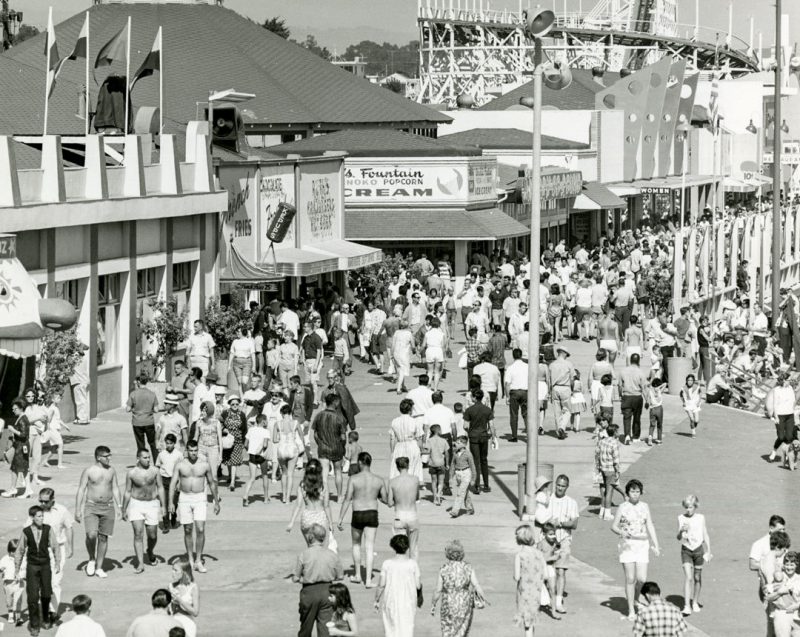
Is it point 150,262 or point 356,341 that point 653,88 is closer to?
point 356,341

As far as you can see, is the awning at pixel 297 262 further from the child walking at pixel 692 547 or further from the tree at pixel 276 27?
the tree at pixel 276 27

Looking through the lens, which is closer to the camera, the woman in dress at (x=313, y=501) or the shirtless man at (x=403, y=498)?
the woman in dress at (x=313, y=501)

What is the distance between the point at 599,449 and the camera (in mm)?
20156

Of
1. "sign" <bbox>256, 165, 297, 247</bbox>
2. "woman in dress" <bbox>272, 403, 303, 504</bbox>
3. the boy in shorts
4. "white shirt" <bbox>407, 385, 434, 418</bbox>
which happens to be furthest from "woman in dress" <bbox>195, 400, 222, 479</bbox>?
"sign" <bbox>256, 165, 297, 247</bbox>

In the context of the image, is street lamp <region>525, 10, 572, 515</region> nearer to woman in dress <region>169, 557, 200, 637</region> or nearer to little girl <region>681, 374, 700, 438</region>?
little girl <region>681, 374, 700, 438</region>

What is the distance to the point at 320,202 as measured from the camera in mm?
38062

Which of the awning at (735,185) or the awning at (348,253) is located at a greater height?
the awning at (735,185)

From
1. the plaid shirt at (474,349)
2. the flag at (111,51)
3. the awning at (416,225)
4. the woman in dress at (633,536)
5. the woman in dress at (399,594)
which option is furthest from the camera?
the awning at (416,225)

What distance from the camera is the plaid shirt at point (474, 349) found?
2748cm

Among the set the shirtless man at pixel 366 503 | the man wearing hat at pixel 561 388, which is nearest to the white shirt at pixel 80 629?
the shirtless man at pixel 366 503

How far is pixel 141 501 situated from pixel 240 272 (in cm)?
1623

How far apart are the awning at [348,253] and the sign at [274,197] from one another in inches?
45.0

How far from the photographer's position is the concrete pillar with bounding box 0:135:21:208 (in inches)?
934

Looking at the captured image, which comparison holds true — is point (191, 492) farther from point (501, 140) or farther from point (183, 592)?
point (501, 140)
